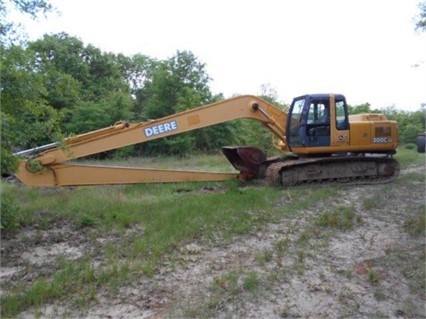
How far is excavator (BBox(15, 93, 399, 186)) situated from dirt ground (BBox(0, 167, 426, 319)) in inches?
111

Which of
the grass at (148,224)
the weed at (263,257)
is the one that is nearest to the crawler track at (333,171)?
the grass at (148,224)

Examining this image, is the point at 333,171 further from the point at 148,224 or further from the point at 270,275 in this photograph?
the point at 270,275

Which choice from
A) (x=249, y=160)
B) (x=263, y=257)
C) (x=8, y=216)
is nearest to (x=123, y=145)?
(x=249, y=160)

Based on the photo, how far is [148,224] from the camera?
6.78 metres

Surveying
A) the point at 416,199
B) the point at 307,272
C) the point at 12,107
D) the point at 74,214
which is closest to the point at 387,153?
the point at 416,199

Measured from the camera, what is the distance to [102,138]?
30.2 ft

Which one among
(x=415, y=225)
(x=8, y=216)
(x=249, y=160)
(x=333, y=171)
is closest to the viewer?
(x=8, y=216)

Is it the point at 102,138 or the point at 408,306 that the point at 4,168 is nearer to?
the point at 102,138

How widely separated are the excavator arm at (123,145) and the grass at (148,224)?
0.99 ft

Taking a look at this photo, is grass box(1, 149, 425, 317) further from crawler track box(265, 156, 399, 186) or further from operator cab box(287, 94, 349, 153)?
operator cab box(287, 94, 349, 153)

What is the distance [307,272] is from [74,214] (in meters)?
4.29

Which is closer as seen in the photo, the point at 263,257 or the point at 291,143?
the point at 263,257

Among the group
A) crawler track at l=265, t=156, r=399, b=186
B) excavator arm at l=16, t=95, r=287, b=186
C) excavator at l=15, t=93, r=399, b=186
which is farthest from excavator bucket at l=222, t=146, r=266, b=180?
crawler track at l=265, t=156, r=399, b=186

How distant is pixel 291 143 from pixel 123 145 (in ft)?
14.0
